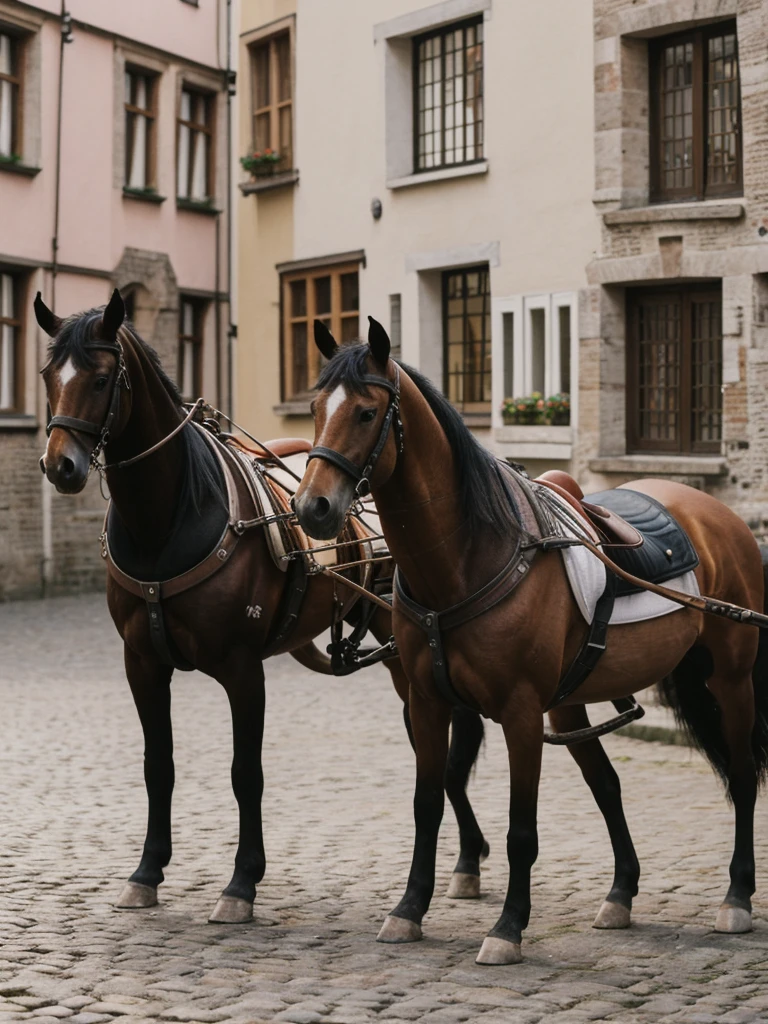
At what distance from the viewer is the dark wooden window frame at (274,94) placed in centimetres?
2281

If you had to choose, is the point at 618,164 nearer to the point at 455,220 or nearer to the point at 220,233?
the point at 455,220

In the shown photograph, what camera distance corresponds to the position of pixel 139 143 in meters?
24.9

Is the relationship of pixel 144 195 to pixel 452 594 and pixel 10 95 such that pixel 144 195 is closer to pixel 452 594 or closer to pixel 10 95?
pixel 10 95

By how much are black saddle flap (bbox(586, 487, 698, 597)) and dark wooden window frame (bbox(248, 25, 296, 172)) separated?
1700 cm

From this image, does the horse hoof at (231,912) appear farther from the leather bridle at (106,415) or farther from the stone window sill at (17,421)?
the stone window sill at (17,421)

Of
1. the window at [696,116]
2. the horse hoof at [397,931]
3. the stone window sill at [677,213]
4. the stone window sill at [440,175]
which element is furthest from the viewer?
the stone window sill at [440,175]

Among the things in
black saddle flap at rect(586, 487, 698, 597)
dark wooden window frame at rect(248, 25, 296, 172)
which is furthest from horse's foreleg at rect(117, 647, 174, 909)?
dark wooden window frame at rect(248, 25, 296, 172)

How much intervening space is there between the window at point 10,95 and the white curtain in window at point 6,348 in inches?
69.3

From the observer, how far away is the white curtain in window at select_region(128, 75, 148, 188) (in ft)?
81.4

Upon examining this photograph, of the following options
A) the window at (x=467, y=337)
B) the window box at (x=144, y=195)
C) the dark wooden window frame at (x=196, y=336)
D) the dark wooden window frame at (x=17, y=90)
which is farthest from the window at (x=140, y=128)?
the window at (x=467, y=337)

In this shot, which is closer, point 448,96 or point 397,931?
point 397,931

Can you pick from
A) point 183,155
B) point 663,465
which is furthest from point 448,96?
point 183,155

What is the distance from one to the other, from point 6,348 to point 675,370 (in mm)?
9702

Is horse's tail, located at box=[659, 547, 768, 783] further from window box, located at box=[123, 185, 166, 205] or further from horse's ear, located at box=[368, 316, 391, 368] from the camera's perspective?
window box, located at box=[123, 185, 166, 205]
